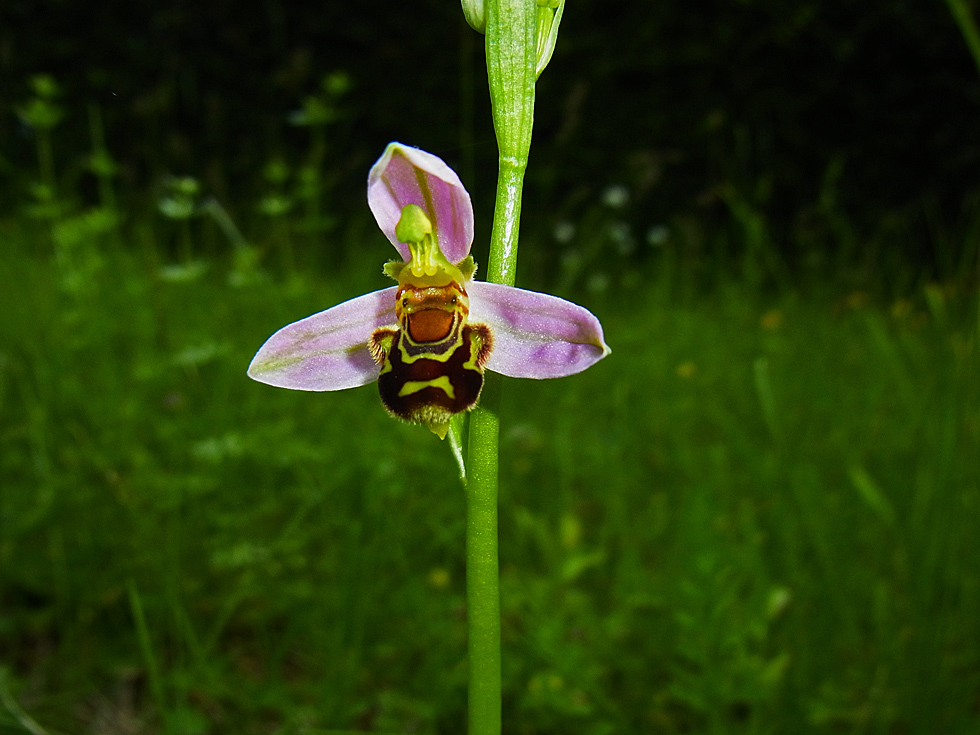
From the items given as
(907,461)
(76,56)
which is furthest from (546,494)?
(76,56)

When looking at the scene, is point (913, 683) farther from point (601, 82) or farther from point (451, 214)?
point (601, 82)

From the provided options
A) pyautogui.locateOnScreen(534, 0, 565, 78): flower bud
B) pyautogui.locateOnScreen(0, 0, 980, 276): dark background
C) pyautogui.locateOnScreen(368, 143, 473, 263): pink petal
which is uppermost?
pyautogui.locateOnScreen(0, 0, 980, 276): dark background

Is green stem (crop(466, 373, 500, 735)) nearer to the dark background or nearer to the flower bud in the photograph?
the flower bud

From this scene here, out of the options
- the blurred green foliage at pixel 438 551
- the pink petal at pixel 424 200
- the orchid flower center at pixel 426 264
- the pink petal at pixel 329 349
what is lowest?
the blurred green foliage at pixel 438 551

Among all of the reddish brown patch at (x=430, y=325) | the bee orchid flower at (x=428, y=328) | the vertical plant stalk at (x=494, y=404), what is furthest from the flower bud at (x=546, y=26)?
the reddish brown patch at (x=430, y=325)

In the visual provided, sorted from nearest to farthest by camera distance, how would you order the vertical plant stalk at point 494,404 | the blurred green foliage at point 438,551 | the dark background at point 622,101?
the vertical plant stalk at point 494,404 → the blurred green foliage at point 438,551 → the dark background at point 622,101

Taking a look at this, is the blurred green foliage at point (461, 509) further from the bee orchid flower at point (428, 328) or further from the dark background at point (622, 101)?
the dark background at point (622, 101)

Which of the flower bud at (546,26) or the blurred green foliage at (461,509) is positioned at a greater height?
the flower bud at (546,26)

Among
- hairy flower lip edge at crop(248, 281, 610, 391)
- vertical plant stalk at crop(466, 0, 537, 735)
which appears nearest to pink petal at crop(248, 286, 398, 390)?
hairy flower lip edge at crop(248, 281, 610, 391)
